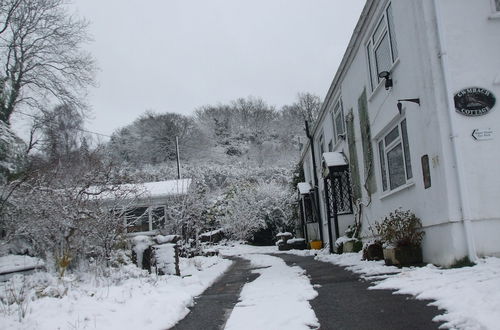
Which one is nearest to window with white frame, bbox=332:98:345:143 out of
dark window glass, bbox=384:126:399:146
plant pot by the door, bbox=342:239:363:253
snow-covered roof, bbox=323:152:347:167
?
snow-covered roof, bbox=323:152:347:167

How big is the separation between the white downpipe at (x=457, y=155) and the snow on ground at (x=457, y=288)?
0.32 m

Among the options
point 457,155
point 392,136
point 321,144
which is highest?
point 321,144

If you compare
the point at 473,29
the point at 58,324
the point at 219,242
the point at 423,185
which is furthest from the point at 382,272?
the point at 219,242

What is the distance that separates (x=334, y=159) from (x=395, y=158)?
426 cm

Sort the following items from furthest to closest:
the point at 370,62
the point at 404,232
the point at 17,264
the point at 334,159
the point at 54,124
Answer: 1. the point at 54,124
2. the point at 334,159
3. the point at 17,264
4. the point at 370,62
5. the point at 404,232

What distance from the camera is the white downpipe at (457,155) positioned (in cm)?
656

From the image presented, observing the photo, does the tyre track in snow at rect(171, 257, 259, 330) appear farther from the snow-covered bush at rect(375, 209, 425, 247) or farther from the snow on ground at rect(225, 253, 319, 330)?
the snow-covered bush at rect(375, 209, 425, 247)

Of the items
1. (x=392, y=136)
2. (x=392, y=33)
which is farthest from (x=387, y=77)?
(x=392, y=136)

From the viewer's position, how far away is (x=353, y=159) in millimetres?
12828

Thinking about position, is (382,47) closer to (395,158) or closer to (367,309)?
(395,158)

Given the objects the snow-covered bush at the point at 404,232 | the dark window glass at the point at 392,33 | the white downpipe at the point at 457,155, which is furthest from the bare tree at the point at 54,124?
the white downpipe at the point at 457,155

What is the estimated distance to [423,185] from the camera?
7.80m

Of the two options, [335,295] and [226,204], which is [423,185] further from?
[226,204]

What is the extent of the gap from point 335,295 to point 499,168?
322cm
